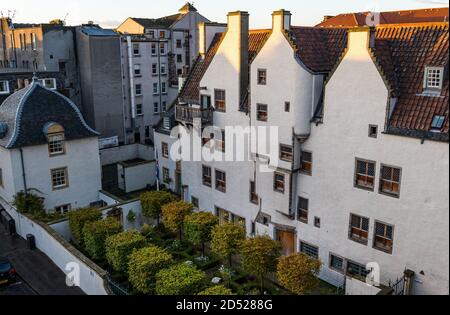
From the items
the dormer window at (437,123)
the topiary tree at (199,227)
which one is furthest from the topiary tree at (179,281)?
the dormer window at (437,123)

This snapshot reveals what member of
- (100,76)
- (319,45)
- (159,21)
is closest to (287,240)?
(319,45)

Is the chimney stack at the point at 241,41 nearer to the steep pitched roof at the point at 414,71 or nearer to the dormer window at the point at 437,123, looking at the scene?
the steep pitched roof at the point at 414,71

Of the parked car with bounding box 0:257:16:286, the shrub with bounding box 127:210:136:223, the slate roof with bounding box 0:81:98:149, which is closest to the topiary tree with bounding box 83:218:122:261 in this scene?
the parked car with bounding box 0:257:16:286

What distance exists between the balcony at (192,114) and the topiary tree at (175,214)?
7.68 m

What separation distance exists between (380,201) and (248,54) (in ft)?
53.8

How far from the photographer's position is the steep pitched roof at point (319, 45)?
30531 millimetres

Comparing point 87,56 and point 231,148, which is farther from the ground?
point 87,56

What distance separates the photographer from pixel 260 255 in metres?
28.5

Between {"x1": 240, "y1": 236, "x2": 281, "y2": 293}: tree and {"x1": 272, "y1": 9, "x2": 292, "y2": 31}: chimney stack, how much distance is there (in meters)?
14.6

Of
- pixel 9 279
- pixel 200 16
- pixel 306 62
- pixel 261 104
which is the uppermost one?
pixel 200 16

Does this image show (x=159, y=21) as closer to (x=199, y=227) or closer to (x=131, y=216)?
(x=131, y=216)

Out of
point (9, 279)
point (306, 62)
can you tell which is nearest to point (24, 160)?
point (9, 279)
